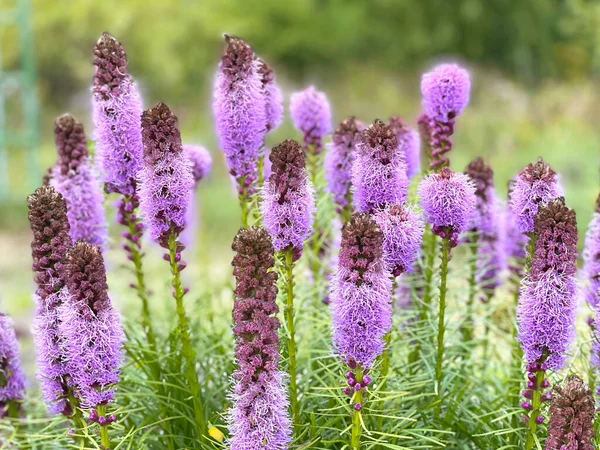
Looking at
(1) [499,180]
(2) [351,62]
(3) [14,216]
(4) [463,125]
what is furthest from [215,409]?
(2) [351,62]

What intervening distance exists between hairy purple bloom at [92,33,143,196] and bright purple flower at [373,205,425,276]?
1029 mm

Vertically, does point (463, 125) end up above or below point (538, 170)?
above

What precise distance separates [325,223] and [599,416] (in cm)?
188

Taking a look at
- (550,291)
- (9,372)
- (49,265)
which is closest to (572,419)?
(550,291)

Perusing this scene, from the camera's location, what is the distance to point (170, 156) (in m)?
2.83

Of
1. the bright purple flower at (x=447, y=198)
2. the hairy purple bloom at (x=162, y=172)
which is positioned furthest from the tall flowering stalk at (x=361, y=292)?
the hairy purple bloom at (x=162, y=172)

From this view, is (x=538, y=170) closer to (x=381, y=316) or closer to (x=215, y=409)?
(x=381, y=316)

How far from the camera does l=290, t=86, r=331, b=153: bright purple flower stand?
3.88 metres

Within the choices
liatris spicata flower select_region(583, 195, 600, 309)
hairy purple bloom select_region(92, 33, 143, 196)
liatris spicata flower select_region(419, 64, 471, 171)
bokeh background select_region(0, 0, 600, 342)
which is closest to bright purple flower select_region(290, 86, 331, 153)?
liatris spicata flower select_region(419, 64, 471, 171)

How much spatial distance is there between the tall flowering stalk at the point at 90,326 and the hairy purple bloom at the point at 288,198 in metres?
0.58

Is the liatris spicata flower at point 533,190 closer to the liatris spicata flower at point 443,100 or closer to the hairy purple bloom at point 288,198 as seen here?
the liatris spicata flower at point 443,100

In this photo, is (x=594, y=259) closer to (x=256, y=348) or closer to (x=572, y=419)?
(x=572, y=419)

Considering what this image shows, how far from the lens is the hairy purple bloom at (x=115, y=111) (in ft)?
10.2

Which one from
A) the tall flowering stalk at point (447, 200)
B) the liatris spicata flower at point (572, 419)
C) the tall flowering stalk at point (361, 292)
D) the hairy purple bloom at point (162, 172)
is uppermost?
the hairy purple bloom at point (162, 172)
